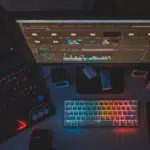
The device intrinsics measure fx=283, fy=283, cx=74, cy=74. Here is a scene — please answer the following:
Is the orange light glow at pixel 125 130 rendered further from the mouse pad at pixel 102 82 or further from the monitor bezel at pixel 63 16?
the monitor bezel at pixel 63 16

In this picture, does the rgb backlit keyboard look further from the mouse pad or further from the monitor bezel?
the monitor bezel

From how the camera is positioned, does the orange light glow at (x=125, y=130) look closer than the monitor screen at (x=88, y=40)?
No

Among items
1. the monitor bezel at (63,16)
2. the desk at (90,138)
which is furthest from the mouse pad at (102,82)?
the monitor bezel at (63,16)

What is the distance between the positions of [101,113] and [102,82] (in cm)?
15

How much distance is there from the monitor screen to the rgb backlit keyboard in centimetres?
21

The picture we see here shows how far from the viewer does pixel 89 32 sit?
3.12ft

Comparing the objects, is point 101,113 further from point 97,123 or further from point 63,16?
point 63,16

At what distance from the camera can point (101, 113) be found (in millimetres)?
1287

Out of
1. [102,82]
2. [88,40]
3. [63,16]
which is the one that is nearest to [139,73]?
[102,82]

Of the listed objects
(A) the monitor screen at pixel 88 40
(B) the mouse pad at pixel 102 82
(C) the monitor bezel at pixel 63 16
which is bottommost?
(B) the mouse pad at pixel 102 82

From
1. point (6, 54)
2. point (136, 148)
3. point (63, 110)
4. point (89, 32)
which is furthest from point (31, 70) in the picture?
point (136, 148)

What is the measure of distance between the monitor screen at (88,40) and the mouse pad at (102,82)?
161 mm

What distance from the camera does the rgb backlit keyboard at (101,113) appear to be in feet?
4.18

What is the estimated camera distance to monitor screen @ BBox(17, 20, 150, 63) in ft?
2.97
